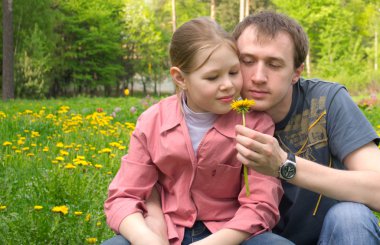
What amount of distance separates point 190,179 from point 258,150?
1.37ft

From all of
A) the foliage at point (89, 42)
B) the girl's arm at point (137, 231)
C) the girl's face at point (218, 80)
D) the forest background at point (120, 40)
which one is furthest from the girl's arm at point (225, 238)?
the foliage at point (89, 42)

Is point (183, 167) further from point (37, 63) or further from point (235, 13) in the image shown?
point (235, 13)

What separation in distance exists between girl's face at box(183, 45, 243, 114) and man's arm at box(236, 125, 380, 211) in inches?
10.3

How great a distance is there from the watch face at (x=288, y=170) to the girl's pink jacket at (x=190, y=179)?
154mm

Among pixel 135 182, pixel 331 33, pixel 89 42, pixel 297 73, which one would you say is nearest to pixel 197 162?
pixel 135 182

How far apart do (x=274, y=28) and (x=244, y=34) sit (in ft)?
0.42

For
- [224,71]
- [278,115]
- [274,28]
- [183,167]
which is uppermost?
[274,28]

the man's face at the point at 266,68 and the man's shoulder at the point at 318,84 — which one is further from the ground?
the man's face at the point at 266,68

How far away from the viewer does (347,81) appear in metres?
27.2

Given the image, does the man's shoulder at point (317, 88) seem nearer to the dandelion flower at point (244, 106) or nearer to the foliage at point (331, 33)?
the dandelion flower at point (244, 106)

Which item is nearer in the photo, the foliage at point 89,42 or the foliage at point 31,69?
the foliage at point 31,69

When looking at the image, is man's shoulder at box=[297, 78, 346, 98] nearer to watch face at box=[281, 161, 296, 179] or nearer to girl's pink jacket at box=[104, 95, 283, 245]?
girl's pink jacket at box=[104, 95, 283, 245]

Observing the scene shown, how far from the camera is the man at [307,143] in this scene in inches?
78.4

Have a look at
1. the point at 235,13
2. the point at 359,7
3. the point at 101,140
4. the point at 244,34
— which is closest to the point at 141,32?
the point at 235,13
